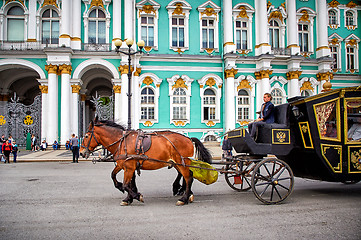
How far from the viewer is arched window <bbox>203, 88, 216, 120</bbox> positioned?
74.6 ft

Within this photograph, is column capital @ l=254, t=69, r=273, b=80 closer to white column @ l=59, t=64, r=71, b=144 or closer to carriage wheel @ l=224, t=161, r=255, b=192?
white column @ l=59, t=64, r=71, b=144

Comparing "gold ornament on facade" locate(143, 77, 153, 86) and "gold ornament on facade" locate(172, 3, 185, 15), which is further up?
"gold ornament on facade" locate(172, 3, 185, 15)

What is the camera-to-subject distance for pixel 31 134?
2131 centimetres

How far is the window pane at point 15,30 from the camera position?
70.6 ft

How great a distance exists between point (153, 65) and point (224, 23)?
22.9ft

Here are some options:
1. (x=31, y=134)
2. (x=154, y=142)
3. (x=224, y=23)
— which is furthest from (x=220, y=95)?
(x=154, y=142)

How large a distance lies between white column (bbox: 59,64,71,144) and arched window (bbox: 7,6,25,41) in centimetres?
480

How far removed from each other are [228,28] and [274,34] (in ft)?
15.2

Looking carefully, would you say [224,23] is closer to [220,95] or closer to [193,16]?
[193,16]

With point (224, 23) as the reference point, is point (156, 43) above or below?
below

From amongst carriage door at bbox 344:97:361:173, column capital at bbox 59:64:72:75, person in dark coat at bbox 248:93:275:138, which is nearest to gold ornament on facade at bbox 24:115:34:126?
column capital at bbox 59:64:72:75

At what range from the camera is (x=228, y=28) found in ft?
73.6

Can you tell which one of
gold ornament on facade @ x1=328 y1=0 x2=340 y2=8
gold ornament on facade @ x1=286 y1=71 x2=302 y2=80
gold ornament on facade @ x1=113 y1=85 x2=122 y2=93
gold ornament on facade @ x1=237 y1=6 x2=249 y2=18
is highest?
gold ornament on facade @ x1=328 y1=0 x2=340 y2=8

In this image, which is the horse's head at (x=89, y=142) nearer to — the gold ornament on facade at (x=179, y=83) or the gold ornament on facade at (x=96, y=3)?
the gold ornament on facade at (x=179, y=83)
